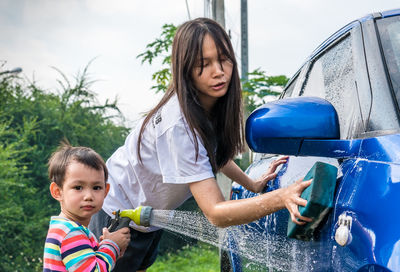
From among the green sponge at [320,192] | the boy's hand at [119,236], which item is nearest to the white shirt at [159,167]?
the boy's hand at [119,236]

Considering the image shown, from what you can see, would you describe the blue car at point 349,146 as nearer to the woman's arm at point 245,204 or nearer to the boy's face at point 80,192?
the woman's arm at point 245,204

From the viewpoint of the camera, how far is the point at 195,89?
2.21m

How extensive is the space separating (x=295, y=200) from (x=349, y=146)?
23 centimetres

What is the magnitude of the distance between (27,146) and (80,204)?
4.57 metres

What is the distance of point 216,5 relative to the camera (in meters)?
7.43

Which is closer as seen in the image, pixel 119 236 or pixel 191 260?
pixel 119 236

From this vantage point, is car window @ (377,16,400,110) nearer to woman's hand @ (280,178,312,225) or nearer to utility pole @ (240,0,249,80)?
woman's hand @ (280,178,312,225)

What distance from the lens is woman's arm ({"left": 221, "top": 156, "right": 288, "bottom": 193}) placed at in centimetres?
239

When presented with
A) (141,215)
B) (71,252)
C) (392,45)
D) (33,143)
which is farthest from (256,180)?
(33,143)

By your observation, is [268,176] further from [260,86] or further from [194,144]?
[260,86]

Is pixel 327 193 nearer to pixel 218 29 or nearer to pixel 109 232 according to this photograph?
pixel 218 29

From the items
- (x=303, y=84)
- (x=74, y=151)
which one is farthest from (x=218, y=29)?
(x=74, y=151)

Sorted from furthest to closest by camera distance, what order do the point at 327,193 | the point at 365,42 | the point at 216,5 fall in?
1. the point at 216,5
2. the point at 365,42
3. the point at 327,193

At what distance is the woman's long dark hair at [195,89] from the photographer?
212 cm
